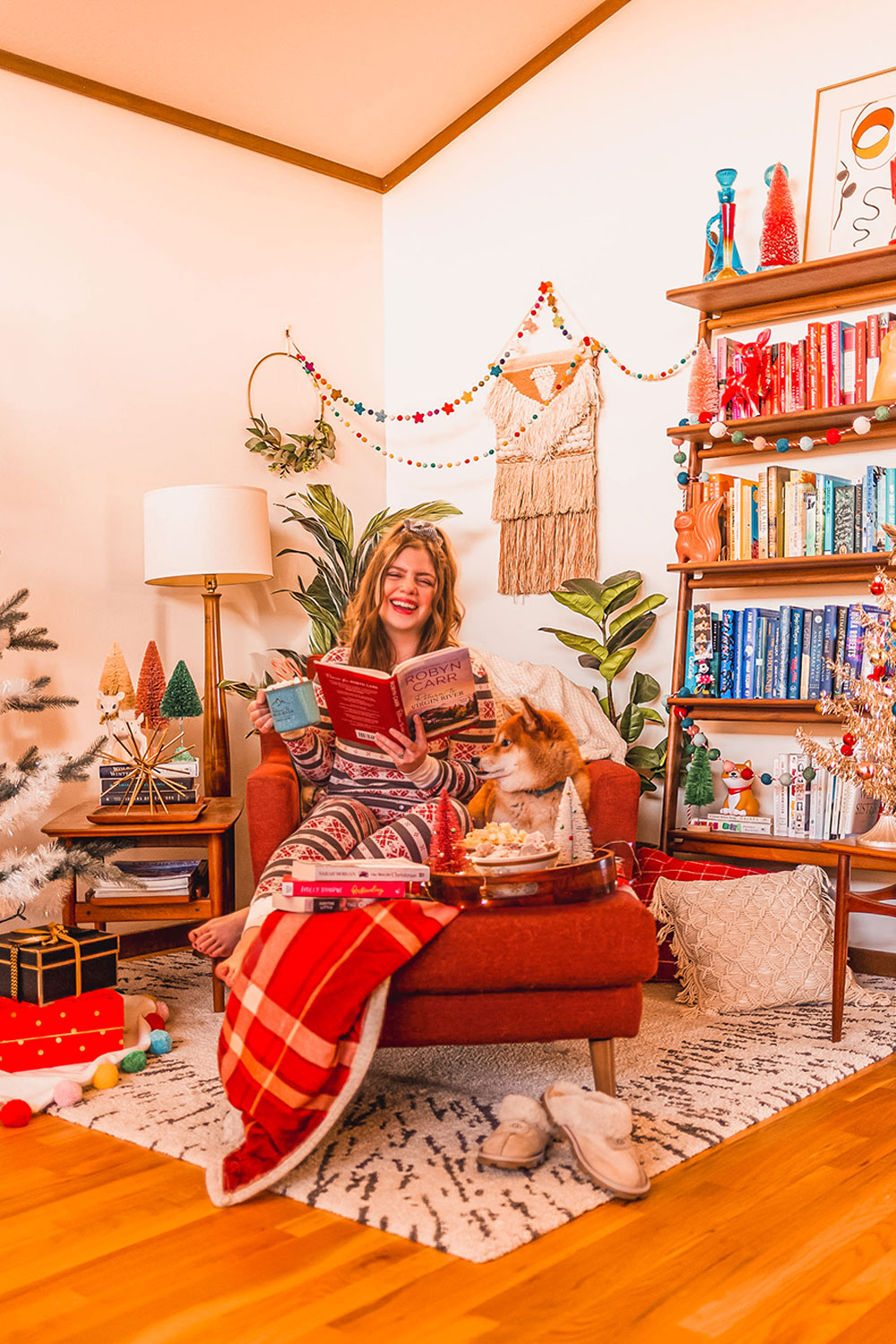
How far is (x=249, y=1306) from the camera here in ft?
4.95

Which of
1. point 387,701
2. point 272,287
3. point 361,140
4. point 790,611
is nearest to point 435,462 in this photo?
point 272,287

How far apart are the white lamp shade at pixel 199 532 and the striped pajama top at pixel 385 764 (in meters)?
0.71

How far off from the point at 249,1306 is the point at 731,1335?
1.93ft

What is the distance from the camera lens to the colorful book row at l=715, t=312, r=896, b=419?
3152 mm

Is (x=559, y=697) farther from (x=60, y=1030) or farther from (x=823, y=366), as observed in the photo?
(x=60, y=1030)

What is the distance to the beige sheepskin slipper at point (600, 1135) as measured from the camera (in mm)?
1799

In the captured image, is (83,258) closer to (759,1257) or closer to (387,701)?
(387,701)

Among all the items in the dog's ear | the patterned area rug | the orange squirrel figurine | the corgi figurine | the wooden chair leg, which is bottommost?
the patterned area rug

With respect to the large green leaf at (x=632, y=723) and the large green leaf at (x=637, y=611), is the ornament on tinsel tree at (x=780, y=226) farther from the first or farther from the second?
the large green leaf at (x=632, y=723)

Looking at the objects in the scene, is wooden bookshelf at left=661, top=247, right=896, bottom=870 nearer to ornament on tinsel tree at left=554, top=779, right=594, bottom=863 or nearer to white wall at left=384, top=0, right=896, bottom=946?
white wall at left=384, top=0, right=896, bottom=946

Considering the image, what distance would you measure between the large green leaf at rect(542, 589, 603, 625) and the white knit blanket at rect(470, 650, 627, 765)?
249 mm

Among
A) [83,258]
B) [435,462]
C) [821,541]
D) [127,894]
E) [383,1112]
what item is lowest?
[383,1112]

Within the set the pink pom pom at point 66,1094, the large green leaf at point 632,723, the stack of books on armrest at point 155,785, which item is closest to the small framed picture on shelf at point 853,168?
the large green leaf at point 632,723

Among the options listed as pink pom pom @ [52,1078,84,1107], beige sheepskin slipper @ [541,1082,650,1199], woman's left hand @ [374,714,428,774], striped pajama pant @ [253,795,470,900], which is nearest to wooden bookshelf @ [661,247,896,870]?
striped pajama pant @ [253,795,470,900]
